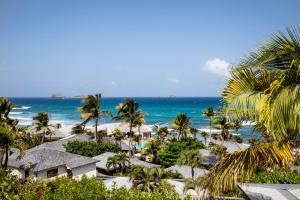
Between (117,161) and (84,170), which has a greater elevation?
(117,161)

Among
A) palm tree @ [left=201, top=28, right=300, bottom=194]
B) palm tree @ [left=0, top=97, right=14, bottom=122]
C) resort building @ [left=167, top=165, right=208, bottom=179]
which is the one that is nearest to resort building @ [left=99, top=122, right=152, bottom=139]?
palm tree @ [left=0, top=97, right=14, bottom=122]

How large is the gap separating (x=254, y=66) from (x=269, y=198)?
8.18 metres

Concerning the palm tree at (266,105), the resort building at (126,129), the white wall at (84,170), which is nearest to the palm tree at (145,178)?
the white wall at (84,170)

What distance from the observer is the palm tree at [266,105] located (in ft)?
15.7

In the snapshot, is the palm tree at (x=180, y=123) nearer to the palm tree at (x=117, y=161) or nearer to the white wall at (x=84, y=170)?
the palm tree at (x=117, y=161)

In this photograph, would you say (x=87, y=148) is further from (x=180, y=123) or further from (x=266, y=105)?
(x=266, y=105)

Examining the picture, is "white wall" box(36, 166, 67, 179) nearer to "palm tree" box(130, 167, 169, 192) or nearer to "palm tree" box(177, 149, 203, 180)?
"palm tree" box(177, 149, 203, 180)

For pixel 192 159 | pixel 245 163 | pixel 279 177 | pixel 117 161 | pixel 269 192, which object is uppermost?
pixel 245 163

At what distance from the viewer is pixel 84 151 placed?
40.2m

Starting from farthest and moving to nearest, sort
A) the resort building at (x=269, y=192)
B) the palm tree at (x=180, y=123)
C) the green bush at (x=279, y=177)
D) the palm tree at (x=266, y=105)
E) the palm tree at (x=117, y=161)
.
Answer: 1. the palm tree at (x=180, y=123)
2. the palm tree at (x=117, y=161)
3. the green bush at (x=279, y=177)
4. the resort building at (x=269, y=192)
5. the palm tree at (x=266, y=105)

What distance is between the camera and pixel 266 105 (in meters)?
5.01

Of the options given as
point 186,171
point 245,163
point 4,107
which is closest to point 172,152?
point 186,171

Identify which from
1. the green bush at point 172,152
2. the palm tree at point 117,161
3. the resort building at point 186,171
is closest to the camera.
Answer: the resort building at point 186,171

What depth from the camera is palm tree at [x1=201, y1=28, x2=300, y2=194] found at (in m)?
4.79
